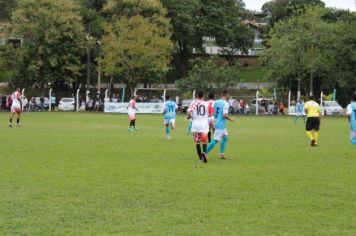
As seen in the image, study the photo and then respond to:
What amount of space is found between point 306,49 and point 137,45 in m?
17.6

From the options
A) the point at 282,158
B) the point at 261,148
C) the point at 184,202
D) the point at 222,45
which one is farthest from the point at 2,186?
the point at 222,45

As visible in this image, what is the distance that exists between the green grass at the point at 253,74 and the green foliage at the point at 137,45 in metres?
25.1

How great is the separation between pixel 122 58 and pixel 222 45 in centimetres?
2939

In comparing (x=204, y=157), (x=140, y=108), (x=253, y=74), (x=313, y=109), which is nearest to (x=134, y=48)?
(x=140, y=108)

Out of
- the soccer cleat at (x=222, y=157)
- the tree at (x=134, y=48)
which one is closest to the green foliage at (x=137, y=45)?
the tree at (x=134, y=48)

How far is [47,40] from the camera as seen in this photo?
209ft

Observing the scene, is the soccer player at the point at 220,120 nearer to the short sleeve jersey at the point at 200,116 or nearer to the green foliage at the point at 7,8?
the short sleeve jersey at the point at 200,116

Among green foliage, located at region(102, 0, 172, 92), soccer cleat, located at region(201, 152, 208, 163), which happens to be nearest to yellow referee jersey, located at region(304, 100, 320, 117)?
soccer cleat, located at region(201, 152, 208, 163)

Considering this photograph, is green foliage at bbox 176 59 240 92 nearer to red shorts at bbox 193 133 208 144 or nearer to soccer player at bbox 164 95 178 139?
soccer player at bbox 164 95 178 139

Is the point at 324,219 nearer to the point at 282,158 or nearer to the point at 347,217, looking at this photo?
the point at 347,217

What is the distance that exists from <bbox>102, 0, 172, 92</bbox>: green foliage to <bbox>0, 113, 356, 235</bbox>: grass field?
4795 cm

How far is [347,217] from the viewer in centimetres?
831

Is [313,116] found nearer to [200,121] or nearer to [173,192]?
[200,121]

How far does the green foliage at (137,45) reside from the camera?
214ft
